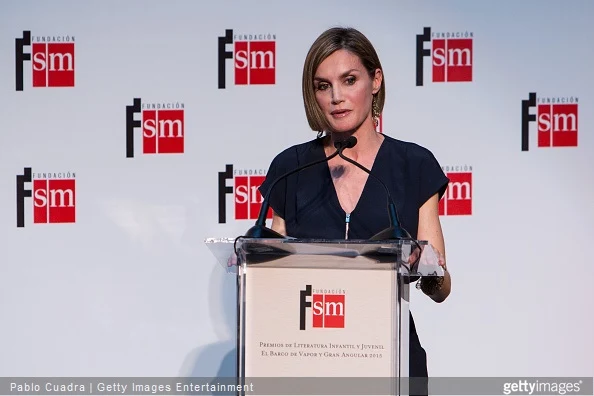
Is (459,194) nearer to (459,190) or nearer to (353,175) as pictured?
(459,190)

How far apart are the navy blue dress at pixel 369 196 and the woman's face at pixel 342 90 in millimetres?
110

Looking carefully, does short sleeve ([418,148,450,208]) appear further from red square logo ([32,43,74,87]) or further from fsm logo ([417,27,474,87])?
red square logo ([32,43,74,87])

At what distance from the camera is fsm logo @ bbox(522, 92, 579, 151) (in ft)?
9.44

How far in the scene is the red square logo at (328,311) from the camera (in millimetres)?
1346

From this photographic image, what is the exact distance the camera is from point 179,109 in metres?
3.00

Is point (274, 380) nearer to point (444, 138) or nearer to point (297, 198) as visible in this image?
point (297, 198)

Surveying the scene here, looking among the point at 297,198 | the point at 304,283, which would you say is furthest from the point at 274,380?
the point at 297,198

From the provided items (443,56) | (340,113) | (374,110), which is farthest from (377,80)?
(443,56)

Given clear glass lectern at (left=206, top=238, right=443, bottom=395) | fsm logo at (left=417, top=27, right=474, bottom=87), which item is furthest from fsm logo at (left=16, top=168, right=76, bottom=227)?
clear glass lectern at (left=206, top=238, right=443, bottom=395)

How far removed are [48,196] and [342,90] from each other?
5.05ft

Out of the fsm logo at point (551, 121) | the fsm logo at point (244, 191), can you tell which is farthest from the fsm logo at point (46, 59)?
the fsm logo at point (551, 121)

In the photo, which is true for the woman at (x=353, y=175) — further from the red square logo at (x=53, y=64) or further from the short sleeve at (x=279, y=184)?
the red square logo at (x=53, y=64)

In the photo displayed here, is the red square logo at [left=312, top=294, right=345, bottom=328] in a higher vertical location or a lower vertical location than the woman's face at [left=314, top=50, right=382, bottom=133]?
lower

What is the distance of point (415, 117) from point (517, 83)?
368 millimetres
